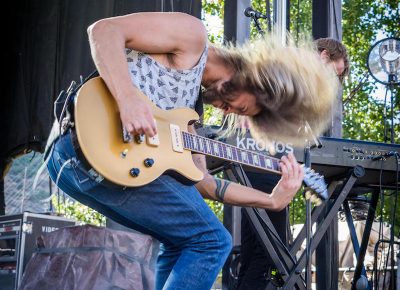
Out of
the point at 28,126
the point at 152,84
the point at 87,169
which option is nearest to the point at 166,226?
the point at 87,169

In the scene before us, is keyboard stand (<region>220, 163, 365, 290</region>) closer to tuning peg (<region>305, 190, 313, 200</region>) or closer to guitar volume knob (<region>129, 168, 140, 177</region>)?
tuning peg (<region>305, 190, 313, 200</region>)

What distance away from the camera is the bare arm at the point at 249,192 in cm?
274

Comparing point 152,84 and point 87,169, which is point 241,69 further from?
point 87,169

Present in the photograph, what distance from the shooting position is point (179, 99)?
8.33ft

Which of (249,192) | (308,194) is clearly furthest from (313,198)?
(249,192)

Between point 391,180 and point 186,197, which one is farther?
point 391,180

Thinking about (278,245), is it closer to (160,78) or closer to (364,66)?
(160,78)

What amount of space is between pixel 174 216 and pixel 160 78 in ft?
1.77

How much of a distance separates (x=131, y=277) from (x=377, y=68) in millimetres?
3512

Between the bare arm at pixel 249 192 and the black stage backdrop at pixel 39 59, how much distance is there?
224cm

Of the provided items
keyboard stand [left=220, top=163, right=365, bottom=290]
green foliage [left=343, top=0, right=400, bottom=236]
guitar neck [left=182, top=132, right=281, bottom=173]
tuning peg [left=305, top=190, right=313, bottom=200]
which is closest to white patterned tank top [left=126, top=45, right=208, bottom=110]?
guitar neck [left=182, top=132, right=281, bottom=173]

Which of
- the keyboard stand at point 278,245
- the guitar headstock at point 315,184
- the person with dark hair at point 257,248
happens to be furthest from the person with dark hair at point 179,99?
the person with dark hair at point 257,248

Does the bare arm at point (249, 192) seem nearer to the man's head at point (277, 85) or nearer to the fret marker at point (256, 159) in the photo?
the fret marker at point (256, 159)

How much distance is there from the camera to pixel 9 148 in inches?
190
